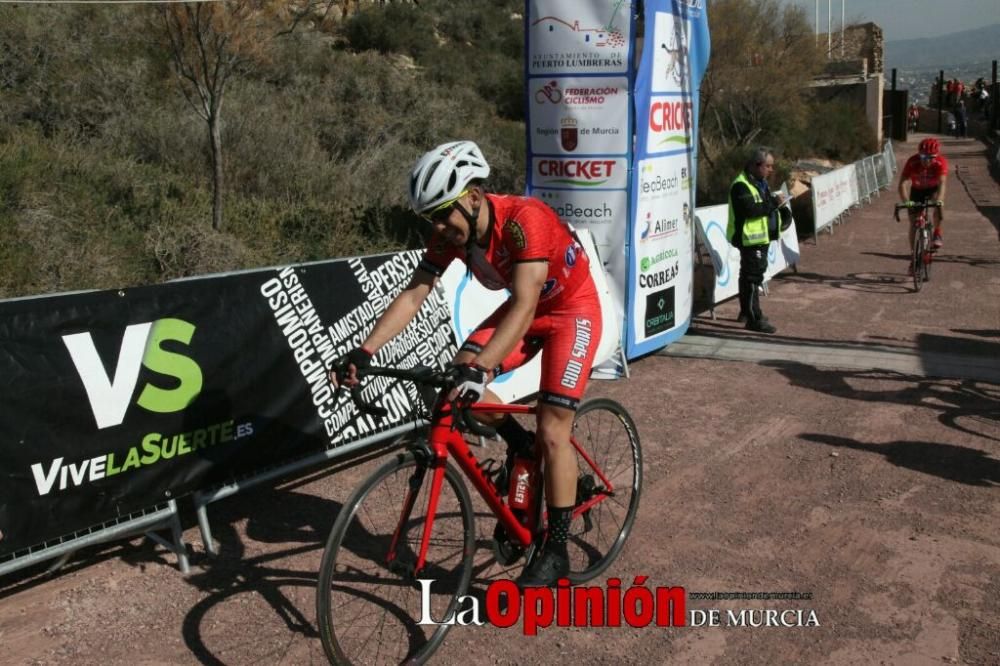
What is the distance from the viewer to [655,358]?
9273 mm

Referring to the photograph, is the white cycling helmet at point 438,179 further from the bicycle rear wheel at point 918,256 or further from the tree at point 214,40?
the bicycle rear wheel at point 918,256

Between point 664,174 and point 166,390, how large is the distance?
18.5 ft

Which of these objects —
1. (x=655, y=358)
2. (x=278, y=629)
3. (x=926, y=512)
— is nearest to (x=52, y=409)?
(x=278, y=629)

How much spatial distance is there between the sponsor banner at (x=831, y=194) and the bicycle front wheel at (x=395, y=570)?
15566 millimetres

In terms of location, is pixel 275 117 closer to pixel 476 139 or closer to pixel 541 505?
pixel 476 139

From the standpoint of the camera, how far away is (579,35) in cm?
821

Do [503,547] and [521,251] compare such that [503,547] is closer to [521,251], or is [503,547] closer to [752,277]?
[521,251]

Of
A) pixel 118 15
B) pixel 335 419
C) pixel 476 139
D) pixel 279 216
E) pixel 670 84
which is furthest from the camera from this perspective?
pixel 476 139

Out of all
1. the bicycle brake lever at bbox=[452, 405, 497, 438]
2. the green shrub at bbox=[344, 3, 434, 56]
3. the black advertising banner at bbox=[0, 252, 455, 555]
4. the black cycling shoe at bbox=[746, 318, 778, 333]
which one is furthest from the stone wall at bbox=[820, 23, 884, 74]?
the bicycle brake lever at bbox=[452, 405, 497, 438]

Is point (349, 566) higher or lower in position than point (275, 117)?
lower

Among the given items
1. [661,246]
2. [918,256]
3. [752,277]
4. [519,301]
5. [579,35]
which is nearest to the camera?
[519,301]

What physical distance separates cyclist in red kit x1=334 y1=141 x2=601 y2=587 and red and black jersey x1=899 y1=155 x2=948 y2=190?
1028 centimetres

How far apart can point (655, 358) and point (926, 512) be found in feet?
13.2

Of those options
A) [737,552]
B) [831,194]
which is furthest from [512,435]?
[831,194]
